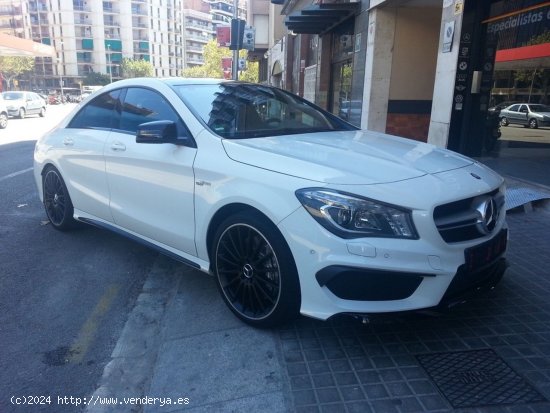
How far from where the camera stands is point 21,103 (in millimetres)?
25047

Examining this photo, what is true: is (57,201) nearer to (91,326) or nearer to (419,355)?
(91,326)

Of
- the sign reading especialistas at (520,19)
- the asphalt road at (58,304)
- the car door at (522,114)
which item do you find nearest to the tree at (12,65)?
the car door at (522,114)

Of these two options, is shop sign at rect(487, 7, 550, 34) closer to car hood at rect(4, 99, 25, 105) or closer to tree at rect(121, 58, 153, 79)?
car hood at rect(4, 99, 25, 105)

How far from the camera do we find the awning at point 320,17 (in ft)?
40.7

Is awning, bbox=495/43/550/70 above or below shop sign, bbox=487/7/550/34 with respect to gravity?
below

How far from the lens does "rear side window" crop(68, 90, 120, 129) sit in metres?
4.41

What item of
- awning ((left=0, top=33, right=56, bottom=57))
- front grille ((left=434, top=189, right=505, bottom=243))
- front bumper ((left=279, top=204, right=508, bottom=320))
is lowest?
front bumper ((left=279, top=204, right=508, bottom=320))

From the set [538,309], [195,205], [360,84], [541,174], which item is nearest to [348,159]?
[195,205]

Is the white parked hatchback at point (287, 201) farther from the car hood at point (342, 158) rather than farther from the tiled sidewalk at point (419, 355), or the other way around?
the tiled sidewalk at point (419, 355)

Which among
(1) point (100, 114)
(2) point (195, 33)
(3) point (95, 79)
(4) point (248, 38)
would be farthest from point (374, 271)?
(2) point (195, 33)

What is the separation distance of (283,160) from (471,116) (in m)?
6.11

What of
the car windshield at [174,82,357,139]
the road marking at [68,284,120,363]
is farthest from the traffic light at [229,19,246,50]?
the road marking at [68,284,120,363]

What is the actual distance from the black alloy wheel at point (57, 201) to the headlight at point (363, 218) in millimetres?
3421

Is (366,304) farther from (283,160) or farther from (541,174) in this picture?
(541,174)
